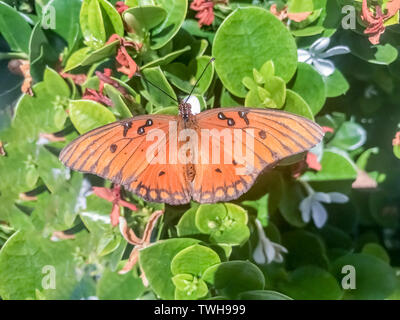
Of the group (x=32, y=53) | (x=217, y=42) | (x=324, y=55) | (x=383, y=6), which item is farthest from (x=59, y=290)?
(x=383, y=6)

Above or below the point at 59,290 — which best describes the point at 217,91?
above

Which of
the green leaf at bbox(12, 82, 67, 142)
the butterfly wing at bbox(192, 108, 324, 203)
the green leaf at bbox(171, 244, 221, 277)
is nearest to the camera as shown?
the butterfly wing at bbox(192, 108, 324, 203)

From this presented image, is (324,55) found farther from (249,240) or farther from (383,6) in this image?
(249,240)

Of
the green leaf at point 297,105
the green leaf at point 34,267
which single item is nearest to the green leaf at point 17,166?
the green leaf at point 34,267

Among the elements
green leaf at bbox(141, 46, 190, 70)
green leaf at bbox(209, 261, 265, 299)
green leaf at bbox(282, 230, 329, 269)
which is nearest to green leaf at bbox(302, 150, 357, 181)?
green leaf at bbox(282, 230, 329, 269)

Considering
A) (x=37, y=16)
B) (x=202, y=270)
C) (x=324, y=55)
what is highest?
(x=37, y=16)

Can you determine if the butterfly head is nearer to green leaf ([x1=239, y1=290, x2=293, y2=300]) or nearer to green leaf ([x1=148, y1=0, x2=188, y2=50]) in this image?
green leaf ([x1=148, y1=0, x2=188, y2=50])

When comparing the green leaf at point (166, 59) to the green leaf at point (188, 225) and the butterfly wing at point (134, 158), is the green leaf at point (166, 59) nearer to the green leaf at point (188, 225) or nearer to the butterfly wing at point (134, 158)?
the butterfly wing at point (134, 158)
